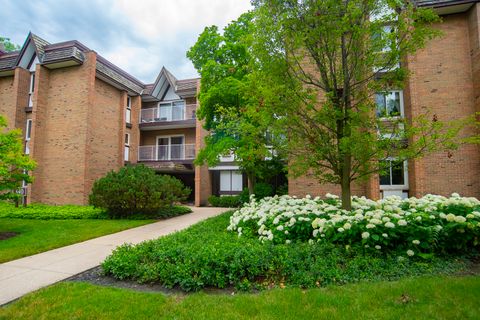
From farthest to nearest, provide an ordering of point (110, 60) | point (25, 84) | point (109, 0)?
Answer: point (110, 60) < point (25, 84) < point (109, 0)

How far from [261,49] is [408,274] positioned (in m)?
5.05

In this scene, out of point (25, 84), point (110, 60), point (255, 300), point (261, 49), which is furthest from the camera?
point (110, 60)

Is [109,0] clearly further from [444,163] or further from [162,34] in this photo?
[444,163]

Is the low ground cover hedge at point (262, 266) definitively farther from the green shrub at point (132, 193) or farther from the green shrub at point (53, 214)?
the green shrub at point (53, 214)

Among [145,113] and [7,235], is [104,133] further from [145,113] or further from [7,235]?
[7,235]

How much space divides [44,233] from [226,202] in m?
10.7

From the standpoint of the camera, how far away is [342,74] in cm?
616

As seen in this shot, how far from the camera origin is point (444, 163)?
1090 cm

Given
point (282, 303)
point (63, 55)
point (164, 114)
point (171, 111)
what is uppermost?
point (63, 55)

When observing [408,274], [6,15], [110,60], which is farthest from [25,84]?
[408,274]

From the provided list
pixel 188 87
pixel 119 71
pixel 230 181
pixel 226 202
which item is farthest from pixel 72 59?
pixel 226 202

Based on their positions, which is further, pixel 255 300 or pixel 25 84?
pixel 25 84

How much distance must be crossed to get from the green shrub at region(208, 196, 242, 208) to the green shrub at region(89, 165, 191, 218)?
583cm

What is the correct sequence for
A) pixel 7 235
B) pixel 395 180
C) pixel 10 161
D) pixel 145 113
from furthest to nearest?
1. pixel 145 113
2. pixel 395 180
3. pixel 7 235
4. pixel 10 161
